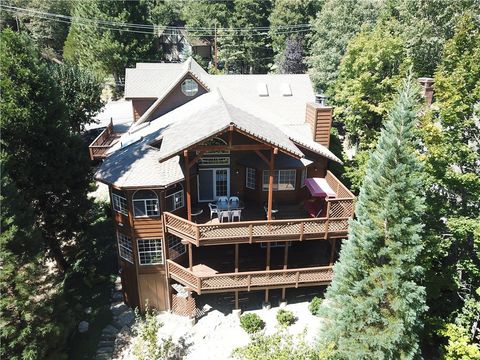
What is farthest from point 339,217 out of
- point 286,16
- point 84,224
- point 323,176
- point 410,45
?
point 286,16

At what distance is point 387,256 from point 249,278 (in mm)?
7490

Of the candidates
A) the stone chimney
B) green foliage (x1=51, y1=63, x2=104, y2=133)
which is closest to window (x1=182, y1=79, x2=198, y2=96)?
green foliage (x1=51, y1=63, x2=104, y2=133)

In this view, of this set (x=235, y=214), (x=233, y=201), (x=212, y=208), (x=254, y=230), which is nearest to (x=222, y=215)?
(x=235, y=214)

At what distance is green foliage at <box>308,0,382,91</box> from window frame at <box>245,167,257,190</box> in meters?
27.2

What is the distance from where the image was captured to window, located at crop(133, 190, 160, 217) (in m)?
18.4

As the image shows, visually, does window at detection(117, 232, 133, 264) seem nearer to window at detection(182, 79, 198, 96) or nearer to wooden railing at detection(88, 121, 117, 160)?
wooden railing at detection(88, 121, 117, 160)

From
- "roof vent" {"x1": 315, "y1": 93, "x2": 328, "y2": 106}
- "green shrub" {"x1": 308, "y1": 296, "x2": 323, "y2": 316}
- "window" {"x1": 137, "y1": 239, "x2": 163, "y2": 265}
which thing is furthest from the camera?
"roof vent" {"x1": 315, "y1": 93, "x2": 328, "y2": 106}

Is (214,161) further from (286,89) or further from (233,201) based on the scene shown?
(286,89)

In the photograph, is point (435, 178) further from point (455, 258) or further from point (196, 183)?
point (196, 183)

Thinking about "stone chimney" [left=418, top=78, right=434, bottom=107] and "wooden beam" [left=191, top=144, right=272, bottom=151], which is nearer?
"wooden beam" [left=191, top=144, right=272, bottom=151]

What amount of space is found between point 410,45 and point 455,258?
27.3 m

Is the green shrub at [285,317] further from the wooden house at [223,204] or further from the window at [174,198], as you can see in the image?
the window at [174,198]

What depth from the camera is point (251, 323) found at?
19.4 meters

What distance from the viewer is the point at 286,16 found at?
225ft
